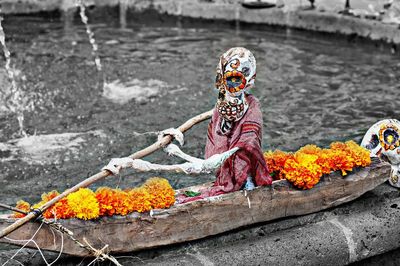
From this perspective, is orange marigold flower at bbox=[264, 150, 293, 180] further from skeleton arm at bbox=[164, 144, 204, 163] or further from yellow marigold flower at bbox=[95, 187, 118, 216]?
yellow marigold flower at bbox=[95, 187, 118, 216]

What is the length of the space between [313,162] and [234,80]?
1.04 m

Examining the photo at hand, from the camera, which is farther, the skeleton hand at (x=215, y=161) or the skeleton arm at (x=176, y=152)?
the skeleton arm at (x=176, y=152)

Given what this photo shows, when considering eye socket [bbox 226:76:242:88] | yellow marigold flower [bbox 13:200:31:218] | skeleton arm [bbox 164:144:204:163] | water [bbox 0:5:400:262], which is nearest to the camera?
yellow marigold flower [bbox 13:200:31:218]

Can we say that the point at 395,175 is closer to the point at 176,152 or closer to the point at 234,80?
the point at 234,80

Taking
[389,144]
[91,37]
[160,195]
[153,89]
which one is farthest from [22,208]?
[91,37]

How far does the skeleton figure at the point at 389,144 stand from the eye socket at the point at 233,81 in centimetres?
167

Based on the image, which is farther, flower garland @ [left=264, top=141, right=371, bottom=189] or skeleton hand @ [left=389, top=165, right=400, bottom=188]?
skeleton hand @ [left=389, top=165, right=400, bottom=188]

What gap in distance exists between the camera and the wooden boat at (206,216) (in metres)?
4.56

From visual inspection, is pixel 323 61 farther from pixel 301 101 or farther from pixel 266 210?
pixel 266 210

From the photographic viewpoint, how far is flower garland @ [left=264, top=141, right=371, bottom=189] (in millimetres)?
5266

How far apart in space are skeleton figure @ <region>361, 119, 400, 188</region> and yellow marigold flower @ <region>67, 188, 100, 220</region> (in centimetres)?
264

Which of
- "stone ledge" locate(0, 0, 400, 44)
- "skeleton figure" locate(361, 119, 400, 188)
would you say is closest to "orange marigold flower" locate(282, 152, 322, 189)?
"skeleton figure" locate(361, 119, 400, 188)

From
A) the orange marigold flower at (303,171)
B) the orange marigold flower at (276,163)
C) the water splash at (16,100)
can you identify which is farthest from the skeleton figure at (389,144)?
the water splash at (16,100)

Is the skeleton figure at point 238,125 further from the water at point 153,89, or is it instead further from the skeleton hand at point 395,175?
the water at point 153,89
